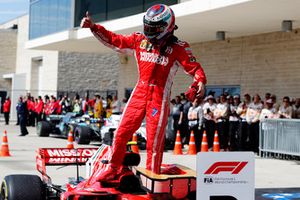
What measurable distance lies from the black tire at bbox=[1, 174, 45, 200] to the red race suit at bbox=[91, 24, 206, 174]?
89 centimetres

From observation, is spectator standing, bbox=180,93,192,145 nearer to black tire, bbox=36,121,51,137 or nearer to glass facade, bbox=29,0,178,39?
glass facade, bbox=29,0,178,39

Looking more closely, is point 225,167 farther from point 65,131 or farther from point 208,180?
point 65,131

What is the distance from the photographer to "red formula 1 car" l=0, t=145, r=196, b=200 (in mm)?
5562

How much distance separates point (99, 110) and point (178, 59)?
17265 mm

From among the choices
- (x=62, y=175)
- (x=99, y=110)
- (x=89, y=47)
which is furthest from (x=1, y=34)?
(x=62, y=175)

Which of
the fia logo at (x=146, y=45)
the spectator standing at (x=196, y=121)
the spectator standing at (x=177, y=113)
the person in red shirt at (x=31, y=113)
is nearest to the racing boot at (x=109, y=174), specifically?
the fia logo at (x=146, y=45)

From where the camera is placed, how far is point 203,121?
17.5 m

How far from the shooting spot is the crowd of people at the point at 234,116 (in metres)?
15.8

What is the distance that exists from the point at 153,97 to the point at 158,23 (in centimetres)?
73

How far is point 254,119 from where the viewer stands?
16.1 metres

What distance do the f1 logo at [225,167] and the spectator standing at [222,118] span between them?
12.3m

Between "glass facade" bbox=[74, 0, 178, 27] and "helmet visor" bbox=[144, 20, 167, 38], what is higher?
"glass facade" bbox=[74, 0, 178, 27]

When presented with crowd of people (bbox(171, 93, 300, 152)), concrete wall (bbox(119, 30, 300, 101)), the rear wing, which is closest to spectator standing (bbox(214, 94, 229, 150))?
crowd of people (bbox(171, 93, 300, 152))

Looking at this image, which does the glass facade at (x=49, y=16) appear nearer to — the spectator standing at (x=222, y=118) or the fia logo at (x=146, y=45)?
the spectator standing at (x=222, y=118)
